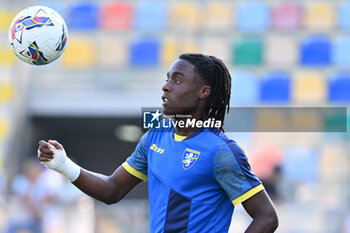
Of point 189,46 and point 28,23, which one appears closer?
point 28,23

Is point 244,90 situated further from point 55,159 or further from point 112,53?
point 55,159

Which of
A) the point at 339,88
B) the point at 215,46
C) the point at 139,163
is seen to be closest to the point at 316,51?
the point at 339,88

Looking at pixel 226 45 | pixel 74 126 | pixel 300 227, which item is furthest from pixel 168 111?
pixel 74 126

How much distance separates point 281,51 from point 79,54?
405cm

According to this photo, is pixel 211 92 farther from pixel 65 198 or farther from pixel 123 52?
pixel 123 52

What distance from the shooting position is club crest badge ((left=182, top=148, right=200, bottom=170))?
4355mm

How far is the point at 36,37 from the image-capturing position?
5.04 m

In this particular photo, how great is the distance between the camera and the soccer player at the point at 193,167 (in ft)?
14.0

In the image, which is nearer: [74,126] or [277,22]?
[277,22]

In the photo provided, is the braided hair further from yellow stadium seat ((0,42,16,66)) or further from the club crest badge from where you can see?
yellow stadium seat ((0,42,16,66))

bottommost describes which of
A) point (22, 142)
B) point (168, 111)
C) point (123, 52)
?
point (22, 142)

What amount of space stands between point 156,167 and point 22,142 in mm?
10398

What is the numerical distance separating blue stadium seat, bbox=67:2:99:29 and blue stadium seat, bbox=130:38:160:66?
100 cm

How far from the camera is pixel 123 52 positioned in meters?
14.6
